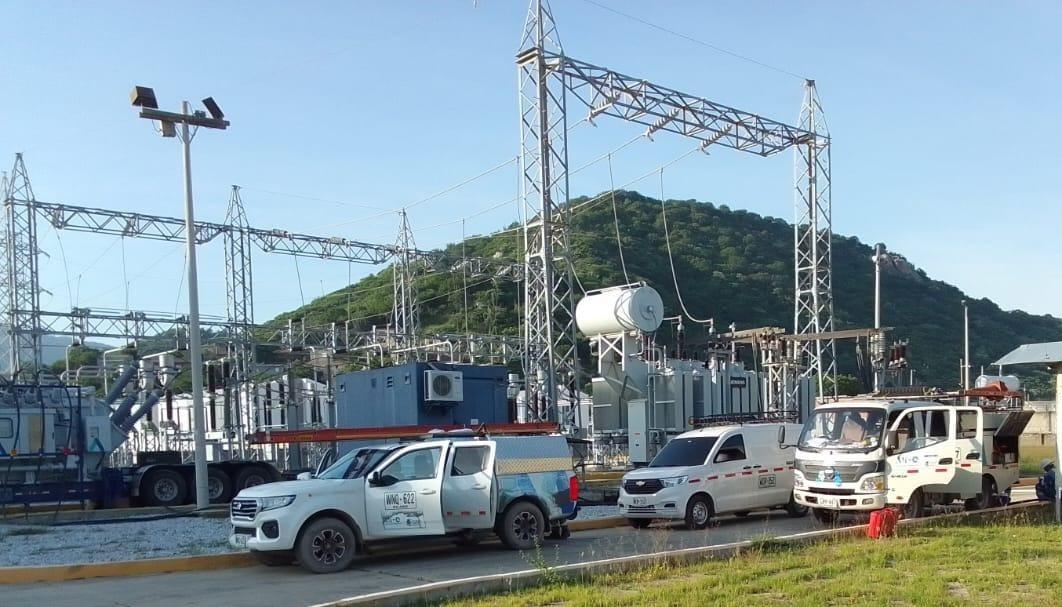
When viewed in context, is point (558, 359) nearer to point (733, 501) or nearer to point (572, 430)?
point (572, 430)

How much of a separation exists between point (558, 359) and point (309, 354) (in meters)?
15.9

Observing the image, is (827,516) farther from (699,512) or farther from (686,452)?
(686,452)

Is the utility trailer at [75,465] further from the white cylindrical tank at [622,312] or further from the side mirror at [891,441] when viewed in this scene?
the side mirror at [891,441]

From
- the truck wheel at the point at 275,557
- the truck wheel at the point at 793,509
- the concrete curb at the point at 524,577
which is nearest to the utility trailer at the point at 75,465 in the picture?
the truck wheel at the point at 275,557

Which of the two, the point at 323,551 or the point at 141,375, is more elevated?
the point at 141,375

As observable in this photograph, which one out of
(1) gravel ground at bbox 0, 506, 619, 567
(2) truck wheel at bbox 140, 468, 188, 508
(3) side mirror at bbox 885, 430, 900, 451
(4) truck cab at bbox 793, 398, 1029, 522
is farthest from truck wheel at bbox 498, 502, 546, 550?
(2) truck wheel at bbox 140, 468, 188, 508

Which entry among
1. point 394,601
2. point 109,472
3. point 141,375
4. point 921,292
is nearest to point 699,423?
point 394,601

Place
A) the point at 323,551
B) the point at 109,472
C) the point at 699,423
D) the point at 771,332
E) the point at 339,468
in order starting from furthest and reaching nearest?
the point at 771,332 → the point at 109,472 → the point at 699,423 → the point at 339,468 → the point at 323,551

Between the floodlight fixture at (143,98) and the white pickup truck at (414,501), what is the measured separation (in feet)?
30.0

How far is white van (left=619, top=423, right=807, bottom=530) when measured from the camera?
16250mm

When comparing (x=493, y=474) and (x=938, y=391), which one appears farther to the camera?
(x=938, y=391)

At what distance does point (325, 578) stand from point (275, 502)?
1.11 metres

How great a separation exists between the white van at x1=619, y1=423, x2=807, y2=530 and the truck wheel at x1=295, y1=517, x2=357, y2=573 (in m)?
5.72

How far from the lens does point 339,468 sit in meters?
13.5
